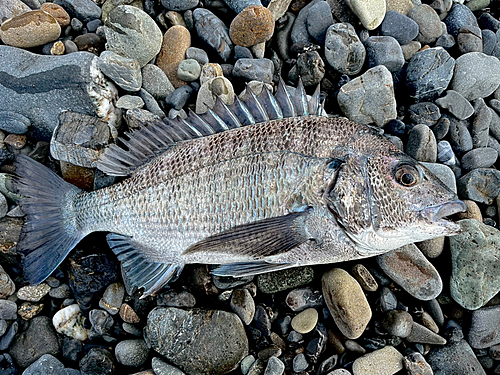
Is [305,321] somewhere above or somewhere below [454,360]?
above

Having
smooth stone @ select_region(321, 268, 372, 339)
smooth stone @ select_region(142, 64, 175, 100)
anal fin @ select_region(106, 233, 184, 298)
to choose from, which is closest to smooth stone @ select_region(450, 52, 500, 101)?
smooth stone @ select_region(321, 268, 372, 339)

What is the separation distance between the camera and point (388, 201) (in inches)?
90.7

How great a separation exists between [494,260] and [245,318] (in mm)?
2110

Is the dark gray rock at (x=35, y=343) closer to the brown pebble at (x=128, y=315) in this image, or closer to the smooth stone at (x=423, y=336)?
the brown pebble at (x=128, y=315)

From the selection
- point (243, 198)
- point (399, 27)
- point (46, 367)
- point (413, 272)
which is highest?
point (399, 27)

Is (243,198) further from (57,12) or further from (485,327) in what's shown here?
(57,12)

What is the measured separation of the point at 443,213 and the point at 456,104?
162 cm

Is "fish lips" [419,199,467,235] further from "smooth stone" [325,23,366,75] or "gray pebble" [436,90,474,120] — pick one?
"smooth stone" [325,23,366,75]

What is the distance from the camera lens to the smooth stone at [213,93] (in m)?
3.10

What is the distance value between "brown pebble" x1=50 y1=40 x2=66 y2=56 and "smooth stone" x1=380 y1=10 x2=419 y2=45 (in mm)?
3087

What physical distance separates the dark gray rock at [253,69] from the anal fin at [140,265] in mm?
1782

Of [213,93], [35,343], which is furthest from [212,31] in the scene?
[35,343]

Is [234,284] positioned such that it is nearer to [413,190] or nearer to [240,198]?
[240,198]

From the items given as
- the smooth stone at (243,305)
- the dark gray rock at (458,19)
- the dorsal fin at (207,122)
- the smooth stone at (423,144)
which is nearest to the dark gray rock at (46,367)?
the smooth stone at (243,305)
